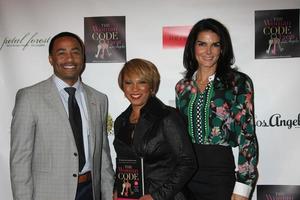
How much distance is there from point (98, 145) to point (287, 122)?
1409 mm

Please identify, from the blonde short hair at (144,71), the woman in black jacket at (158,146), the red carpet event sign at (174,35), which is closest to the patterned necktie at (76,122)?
the woman in black jacket at (158,146)

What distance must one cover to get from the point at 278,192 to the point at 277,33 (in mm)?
1190

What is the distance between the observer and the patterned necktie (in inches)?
80.7

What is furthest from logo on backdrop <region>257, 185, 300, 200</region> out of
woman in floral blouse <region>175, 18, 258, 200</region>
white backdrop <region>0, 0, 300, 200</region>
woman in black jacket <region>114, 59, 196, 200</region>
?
woman in black jacket <region>114, 59, 196, 200</region>

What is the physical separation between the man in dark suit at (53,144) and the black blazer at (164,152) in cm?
36

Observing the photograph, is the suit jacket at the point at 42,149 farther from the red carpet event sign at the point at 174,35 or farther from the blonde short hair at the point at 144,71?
the red carpet event sign at the point at 174,35

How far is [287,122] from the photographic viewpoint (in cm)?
263

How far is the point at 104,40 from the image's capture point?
2729mm

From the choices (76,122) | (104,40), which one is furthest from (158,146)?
(104,40)

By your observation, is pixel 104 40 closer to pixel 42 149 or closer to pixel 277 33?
pixel 42 149

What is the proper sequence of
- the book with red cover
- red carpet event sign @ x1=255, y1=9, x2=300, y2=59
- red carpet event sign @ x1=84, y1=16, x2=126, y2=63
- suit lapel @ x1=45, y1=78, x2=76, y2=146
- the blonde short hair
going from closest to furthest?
the book with red cover < the blonde short hair < suit lapel @ x1=45, y1=78, x2=76, y2=146 < red carpet event sign @ x1=255, y1=9, x2=300, y2=59 < red carpet event sign @ x1=84, y1=16, x2=126, y2=63

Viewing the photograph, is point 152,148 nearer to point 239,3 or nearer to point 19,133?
point 19,133

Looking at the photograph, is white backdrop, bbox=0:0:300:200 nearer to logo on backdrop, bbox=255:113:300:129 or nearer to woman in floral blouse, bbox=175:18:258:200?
logo on backdrop, bbox=255:113:300:129

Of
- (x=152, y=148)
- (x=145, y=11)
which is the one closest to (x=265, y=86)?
(x=145, y=11)
